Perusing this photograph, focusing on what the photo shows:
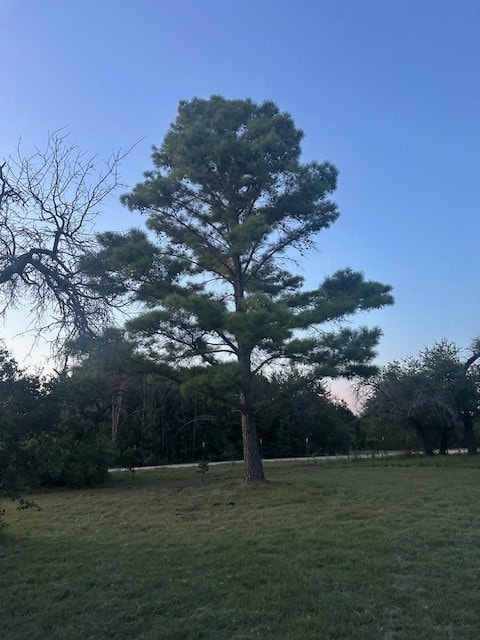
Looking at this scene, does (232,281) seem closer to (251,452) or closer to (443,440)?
(251,452)

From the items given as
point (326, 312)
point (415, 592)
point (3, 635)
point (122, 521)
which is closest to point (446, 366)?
point (326, 312)

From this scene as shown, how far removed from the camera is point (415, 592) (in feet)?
16.8

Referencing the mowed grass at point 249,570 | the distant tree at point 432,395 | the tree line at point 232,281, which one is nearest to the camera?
the mowed grass at point 249,570

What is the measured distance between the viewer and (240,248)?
14.0 m

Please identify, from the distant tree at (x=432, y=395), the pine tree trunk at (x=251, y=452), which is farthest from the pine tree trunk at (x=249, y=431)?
Answer: the distant tree at (x=432, y=395)

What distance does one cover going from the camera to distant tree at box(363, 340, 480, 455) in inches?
908

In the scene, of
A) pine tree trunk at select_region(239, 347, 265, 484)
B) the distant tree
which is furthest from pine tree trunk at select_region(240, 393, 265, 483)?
the distant tree

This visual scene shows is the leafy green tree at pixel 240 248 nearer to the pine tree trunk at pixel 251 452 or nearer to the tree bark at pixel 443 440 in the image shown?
the pine tree trunk at pixel 251 452

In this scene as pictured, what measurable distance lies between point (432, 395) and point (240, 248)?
42.4 ft

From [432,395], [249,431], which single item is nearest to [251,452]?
[249,431]

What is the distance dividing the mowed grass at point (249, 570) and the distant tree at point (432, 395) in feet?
38.5

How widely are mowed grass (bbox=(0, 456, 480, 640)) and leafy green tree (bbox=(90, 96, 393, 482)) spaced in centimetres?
356

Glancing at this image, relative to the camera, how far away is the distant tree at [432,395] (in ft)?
75.7

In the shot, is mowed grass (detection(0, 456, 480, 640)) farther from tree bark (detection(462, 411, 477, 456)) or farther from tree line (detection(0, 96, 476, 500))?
tree bark (detection(462, 411, 477, 456))
